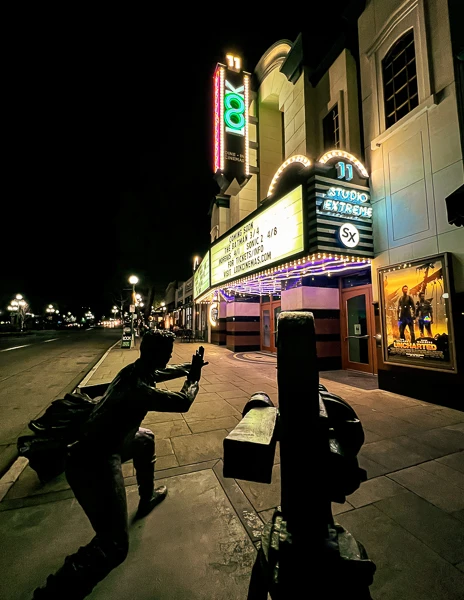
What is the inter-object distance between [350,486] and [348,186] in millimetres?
7425

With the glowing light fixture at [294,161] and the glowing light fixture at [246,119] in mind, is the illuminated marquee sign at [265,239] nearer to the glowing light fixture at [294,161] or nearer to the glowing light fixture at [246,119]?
the glowing light fixture at [294,161]

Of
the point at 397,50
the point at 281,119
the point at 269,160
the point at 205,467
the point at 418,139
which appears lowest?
the point at 205,467

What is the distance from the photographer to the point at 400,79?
7031mm

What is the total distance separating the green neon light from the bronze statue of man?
1230 centimetres

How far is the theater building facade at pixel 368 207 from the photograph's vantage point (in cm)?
579

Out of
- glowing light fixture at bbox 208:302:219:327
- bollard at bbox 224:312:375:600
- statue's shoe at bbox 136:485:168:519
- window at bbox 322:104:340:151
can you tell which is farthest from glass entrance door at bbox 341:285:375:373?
glowing light fixture at bbox 208:302:219:327

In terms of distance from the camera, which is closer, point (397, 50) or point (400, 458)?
point (400, 458)

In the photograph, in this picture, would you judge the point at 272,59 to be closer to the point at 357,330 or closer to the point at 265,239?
the point at 265,239

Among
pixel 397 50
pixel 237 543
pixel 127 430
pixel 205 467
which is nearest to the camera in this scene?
pixel 127 430

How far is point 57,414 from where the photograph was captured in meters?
2.06

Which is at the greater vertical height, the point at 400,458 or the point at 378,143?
the point at 378,143

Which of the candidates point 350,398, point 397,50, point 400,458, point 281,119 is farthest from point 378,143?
point 281,119

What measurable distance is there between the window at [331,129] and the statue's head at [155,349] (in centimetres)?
963

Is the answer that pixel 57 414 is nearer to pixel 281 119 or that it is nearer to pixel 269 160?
pixel 269 160
